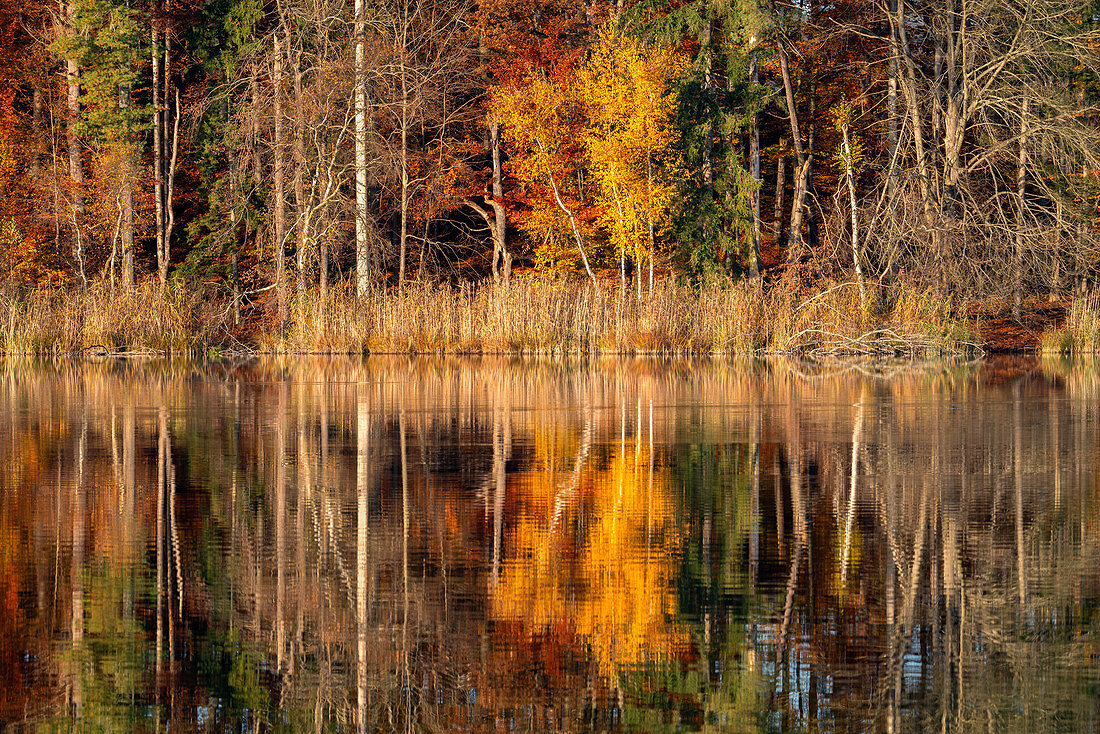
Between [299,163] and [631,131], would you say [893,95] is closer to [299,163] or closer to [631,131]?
[631,131]

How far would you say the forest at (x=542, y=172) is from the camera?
34.3 m

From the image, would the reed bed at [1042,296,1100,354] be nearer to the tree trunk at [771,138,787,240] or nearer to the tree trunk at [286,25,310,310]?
the tree trunk at [771,138,787,240]

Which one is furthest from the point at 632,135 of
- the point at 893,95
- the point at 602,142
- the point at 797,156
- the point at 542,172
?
the point at 893,95

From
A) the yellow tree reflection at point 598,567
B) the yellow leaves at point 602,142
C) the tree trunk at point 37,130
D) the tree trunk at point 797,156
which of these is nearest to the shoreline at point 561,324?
the yellow leaves at point 602,142

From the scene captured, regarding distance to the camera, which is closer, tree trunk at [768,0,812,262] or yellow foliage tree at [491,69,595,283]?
yellow foliage tree at [491,69,595,283]

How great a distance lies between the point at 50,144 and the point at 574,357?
90.6 feet

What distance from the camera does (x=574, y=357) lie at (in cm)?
3189

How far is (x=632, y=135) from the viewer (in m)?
41.6

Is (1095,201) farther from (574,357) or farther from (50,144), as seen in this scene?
(50,144)

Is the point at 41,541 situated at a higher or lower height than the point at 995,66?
lower

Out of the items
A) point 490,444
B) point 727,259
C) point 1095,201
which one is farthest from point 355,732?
point 1095,201

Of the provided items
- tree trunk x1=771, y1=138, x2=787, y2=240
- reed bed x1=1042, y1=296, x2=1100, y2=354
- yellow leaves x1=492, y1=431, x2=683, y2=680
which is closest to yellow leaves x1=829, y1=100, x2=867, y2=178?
tree trunk x1=771, y1=138, x2=787, y2=240

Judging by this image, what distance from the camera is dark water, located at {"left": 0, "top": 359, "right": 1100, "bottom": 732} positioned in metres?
5.13

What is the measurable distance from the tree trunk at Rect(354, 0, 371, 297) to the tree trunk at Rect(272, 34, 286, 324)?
7.64 ft
